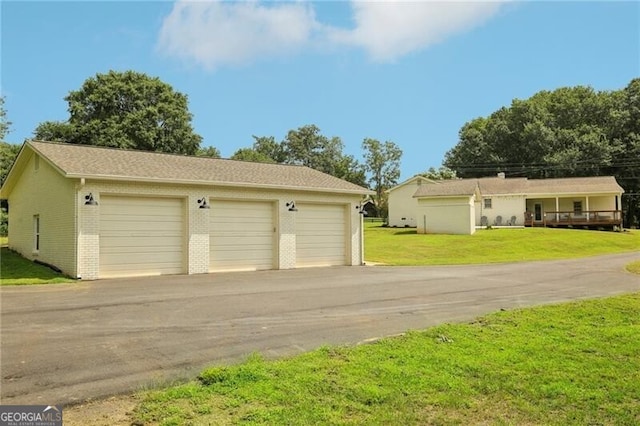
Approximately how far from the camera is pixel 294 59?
1919 centimetres

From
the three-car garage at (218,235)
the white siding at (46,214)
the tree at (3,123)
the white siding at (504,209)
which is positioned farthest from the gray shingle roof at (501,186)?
the tree at (3,123)

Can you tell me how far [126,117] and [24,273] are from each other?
29860mm

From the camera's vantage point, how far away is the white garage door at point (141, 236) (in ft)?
45.6

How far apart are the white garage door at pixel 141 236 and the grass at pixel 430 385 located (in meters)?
10.2

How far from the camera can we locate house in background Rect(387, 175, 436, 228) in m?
44.1

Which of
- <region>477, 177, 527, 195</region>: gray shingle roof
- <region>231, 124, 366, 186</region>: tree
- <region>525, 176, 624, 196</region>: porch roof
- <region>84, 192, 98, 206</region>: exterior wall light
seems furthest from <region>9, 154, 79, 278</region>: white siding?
<region>231, 124, 366, 186</region>: tree

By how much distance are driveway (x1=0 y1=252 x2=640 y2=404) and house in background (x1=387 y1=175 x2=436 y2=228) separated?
29.7 meters

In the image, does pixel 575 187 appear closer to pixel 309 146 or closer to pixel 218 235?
pixel 218 235

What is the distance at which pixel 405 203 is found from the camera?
45.1 meters

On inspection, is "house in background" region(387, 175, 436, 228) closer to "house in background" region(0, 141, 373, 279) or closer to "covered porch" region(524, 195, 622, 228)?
"covered porch" region(524, 195, 622, 228)

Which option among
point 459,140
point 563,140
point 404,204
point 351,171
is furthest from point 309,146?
point 563,140

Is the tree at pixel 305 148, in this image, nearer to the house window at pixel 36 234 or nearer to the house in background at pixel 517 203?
the house in background at pixel 517 203

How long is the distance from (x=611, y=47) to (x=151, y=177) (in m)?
14.3

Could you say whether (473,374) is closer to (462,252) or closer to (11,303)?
(11,303)
